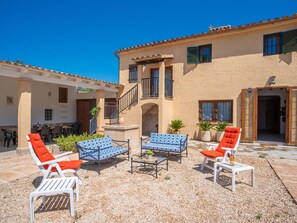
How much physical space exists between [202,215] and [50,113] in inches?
497

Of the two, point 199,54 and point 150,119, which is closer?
point 199,54

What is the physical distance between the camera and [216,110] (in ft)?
35.8

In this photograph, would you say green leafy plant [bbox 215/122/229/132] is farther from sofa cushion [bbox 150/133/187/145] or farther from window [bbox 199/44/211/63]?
sofa cushion [bbox 150/133/187/145]

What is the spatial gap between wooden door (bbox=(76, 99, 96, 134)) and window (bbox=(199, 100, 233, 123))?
8.18 metres

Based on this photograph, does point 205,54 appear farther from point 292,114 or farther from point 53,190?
point 53,190

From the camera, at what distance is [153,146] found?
679 centimetres

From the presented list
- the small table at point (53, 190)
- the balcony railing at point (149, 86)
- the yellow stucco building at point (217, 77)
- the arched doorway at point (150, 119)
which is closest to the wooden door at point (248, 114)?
the yellow stucco building at point (217, 77)

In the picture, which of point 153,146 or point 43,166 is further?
point 153,146

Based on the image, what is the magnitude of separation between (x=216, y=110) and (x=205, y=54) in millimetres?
3512

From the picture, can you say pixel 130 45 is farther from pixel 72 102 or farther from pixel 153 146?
pixel 153 146

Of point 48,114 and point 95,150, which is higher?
point 48,114

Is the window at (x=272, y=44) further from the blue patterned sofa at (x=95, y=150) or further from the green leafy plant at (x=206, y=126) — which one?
the blue patterned sofa at (x=95, y=150)

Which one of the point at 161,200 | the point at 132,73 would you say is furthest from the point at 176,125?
the point at 161,200

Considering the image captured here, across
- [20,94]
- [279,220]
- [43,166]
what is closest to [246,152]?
[279,220]
